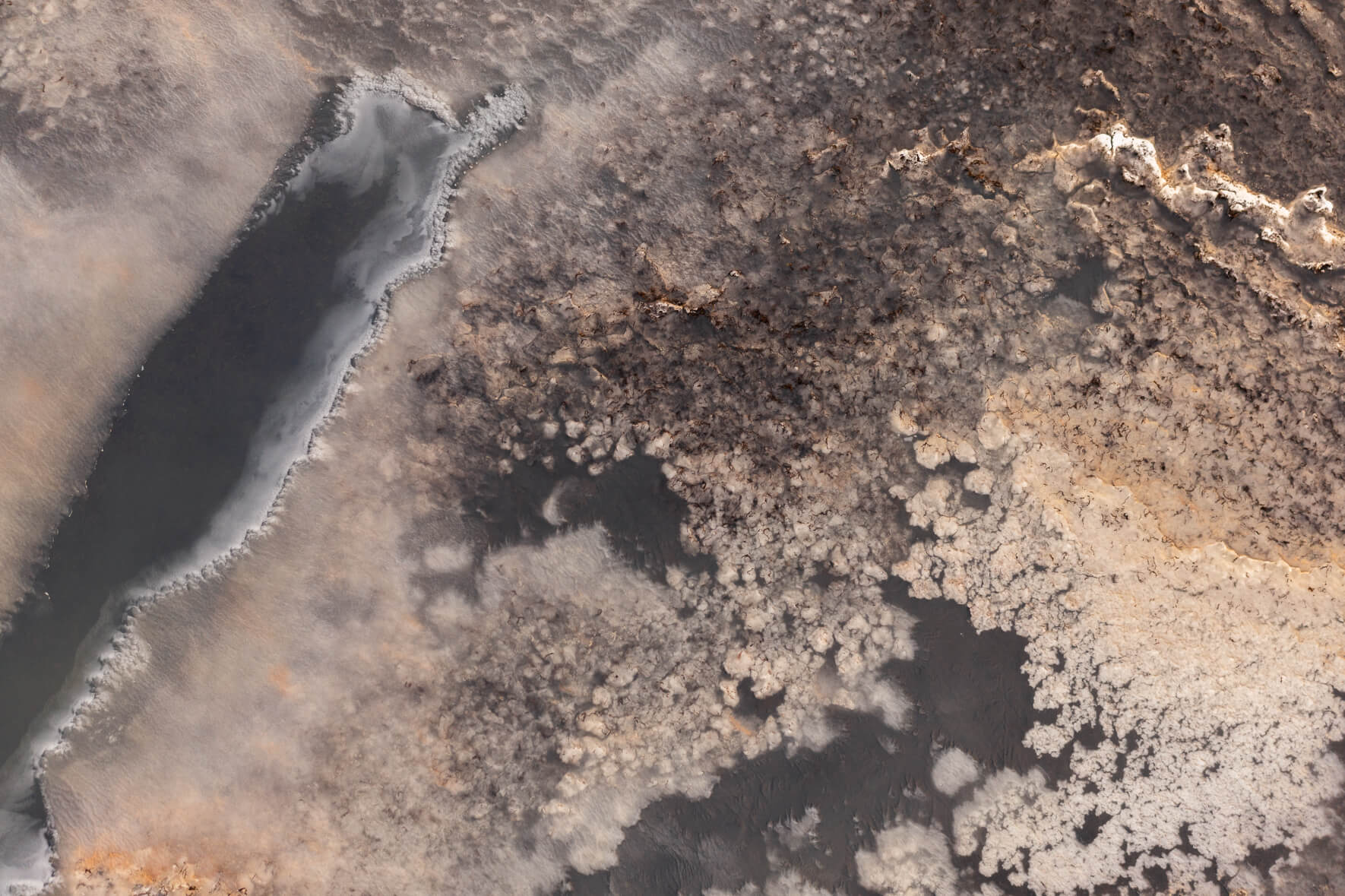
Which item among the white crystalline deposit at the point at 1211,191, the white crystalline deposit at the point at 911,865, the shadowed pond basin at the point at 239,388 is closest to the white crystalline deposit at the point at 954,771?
the white crystalline deposit at the point at 911,865

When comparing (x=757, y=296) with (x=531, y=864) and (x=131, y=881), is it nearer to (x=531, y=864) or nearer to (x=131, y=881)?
(x=531, y=864)

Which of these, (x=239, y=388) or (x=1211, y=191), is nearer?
(x=1211, y=191)

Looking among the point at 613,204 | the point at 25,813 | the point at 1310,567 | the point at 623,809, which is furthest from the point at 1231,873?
the point at 25,813

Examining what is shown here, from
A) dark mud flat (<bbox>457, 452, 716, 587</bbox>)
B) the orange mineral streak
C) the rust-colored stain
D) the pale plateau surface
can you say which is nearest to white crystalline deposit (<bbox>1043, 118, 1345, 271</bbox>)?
the pale plateau surface

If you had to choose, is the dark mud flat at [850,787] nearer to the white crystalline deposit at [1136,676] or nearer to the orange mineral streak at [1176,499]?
the white crystalline deposit at [1136,676]

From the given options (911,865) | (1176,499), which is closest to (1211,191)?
(1176,499)

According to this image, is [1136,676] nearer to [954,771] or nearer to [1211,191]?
[954,771]

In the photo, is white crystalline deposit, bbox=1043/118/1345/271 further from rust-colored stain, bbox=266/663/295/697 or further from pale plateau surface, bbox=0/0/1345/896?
rust-colored stain, bbox=266/663/295/697

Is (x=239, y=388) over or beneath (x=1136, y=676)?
over
